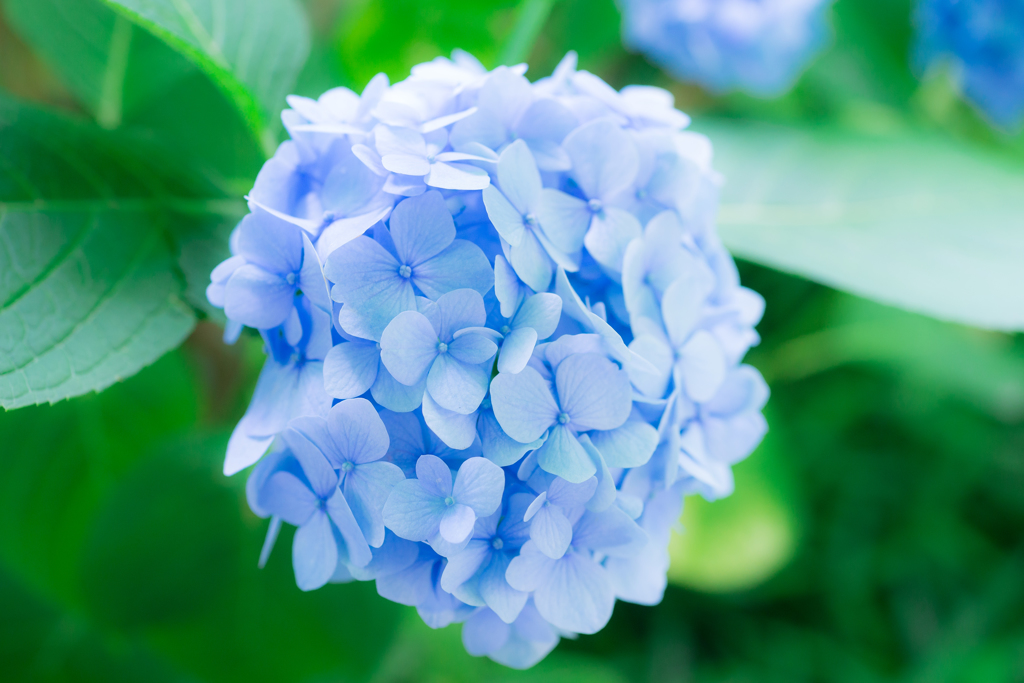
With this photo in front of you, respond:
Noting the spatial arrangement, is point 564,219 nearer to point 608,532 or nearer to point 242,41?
point 608,532

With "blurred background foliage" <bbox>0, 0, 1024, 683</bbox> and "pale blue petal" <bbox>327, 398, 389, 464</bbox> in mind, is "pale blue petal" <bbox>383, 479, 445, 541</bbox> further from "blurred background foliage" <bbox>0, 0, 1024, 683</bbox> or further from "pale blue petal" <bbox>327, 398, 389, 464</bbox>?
"blurred background foliage" <bbox>0, 0, 1024, 683</bbox>

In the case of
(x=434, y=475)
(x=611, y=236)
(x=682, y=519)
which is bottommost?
(x=682, y=519)

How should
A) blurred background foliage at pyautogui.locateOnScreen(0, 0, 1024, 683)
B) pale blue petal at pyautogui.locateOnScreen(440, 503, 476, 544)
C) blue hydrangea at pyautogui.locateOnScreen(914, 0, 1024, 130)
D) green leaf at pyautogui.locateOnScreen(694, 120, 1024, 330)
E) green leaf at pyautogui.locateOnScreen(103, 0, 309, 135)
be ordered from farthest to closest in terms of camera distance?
1. blue hydrangea at pyautogui.locateOnScreen(914, 0, 1024, 130)
2. blurred background foliage at pyautogui.locateOnScreen(0, 0, 1024, 683)
3. green leaf at pyautogui.locateOnScreen(694, 120, 1024, 330)
4. green leaf at pyautogui.locateOnScreen(103, 0, 309, 135)
5. pale blue petal at pyautogui.locateOnScreen(440, 503, 476, 544)

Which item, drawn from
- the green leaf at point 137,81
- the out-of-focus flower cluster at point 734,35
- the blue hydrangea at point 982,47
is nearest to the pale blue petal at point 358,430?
the green leaf at point 137,81

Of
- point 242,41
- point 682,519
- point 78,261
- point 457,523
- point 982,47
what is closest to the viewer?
point 457,523

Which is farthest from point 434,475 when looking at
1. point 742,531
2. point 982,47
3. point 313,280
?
point 982,47

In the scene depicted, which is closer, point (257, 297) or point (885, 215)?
point (257, 297)

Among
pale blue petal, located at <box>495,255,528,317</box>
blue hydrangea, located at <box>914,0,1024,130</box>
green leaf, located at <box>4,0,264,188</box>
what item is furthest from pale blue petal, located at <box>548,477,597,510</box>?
blue hydrangea, located at <box>914,0,1024,130</box>
